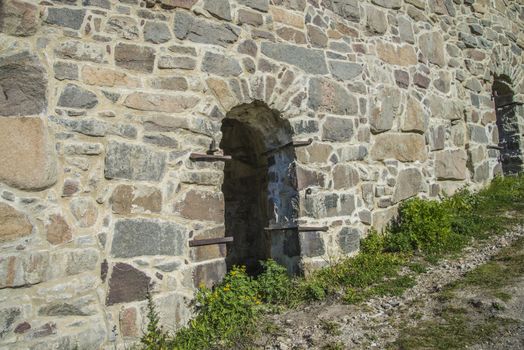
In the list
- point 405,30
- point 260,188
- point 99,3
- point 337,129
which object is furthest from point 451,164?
point 99,3

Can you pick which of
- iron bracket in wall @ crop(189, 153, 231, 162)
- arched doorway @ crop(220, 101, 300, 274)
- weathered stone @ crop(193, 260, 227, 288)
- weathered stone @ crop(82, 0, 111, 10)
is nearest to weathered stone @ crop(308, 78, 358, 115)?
arched doorway @ crop(220, 101, 300, 274)

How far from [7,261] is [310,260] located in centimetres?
282

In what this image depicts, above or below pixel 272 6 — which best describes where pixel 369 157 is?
below

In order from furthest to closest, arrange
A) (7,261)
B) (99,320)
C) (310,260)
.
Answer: (310,260), (99,320), (7,261)

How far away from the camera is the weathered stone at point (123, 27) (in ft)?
11.5

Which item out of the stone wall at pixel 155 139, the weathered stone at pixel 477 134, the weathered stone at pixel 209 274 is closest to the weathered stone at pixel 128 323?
the stone wall at pixel 155 139

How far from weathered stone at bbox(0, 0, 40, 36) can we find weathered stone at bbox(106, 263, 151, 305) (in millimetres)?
2014

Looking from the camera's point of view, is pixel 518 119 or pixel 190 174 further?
pixel 518 119

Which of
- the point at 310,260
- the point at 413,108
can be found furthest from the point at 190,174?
the point at 413,108

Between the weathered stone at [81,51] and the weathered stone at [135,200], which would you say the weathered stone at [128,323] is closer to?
the weathered stone at [135,200]

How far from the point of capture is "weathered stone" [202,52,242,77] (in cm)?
391

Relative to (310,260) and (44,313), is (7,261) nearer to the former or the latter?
(44,313)

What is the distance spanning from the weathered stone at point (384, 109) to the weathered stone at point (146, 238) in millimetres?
2989

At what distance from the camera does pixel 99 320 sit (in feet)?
10.3
